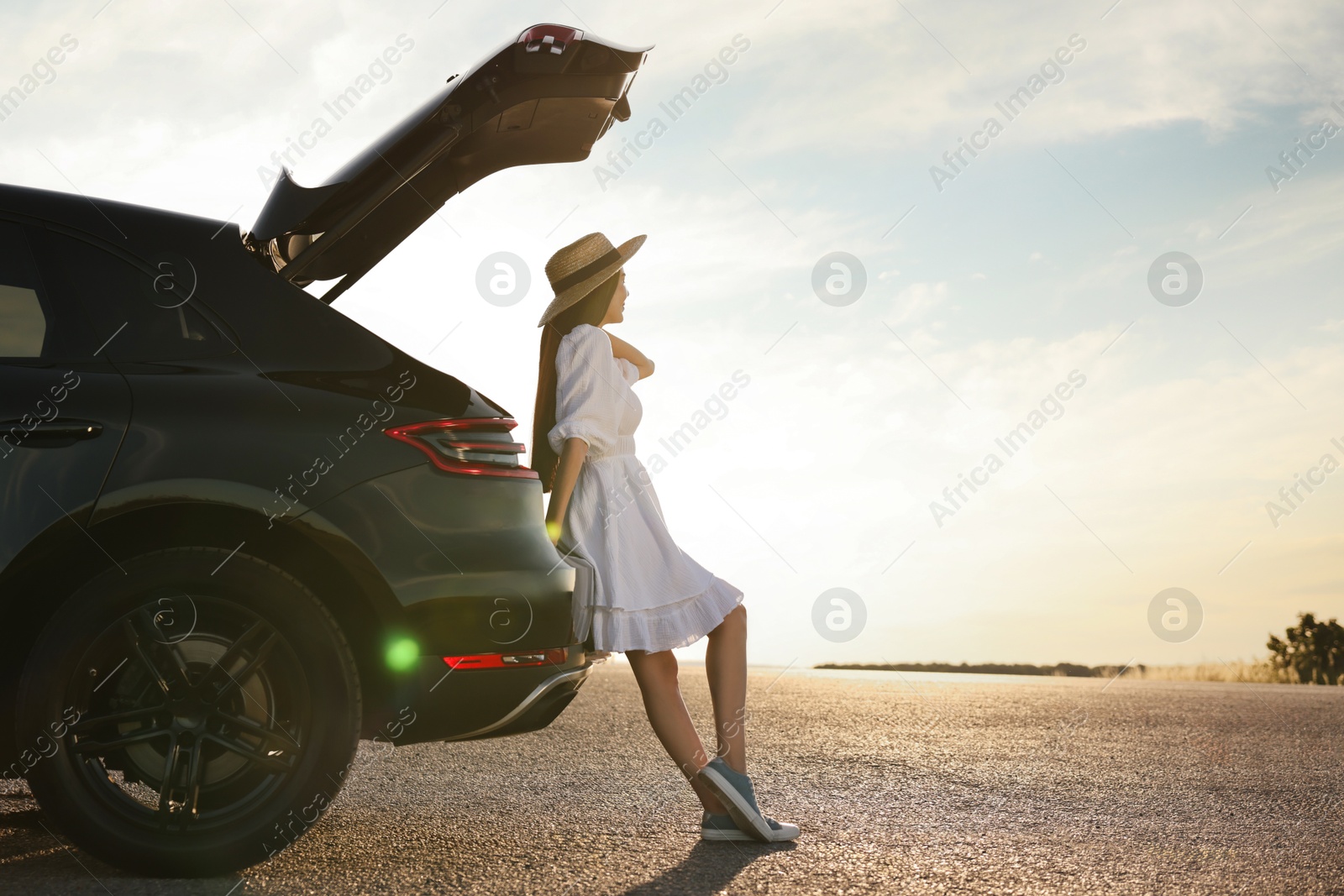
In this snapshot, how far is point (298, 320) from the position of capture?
3242 mm

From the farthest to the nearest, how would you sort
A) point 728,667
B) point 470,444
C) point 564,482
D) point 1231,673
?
point 1231,673 → point 728,667 → point 564,482 → point 470,444

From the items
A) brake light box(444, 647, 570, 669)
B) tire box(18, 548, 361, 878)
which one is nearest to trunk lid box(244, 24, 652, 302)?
tire box(18, 548, 361, 878)

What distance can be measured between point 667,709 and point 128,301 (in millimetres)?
2177

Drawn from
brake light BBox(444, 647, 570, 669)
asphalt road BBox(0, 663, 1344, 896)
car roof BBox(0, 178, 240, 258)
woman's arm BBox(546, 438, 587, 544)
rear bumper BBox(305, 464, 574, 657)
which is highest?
car roof BBox(0, 178, 240, 258)

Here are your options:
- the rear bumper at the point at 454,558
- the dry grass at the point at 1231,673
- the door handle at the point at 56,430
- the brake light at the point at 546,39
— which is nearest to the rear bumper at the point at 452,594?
the rear bumper at the point at 454,558

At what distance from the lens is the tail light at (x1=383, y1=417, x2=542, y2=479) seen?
3125 millimetres

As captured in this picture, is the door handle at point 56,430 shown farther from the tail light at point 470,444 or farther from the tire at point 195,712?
the tail light at point 470,444

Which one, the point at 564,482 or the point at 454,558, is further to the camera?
the point at 564,482

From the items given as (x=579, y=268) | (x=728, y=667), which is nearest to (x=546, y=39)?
(x=579, y=268)

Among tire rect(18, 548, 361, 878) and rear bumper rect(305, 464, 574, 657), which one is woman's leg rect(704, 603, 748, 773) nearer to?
rear bumper rect(305, 464, 574, 657)

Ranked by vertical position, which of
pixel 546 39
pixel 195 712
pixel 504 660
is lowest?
pixel 195 712

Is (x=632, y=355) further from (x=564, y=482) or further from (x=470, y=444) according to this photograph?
(x=470, y=444)

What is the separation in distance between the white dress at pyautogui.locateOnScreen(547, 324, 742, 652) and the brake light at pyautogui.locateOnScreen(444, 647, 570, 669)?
43cm

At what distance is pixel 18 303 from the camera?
3170mm
